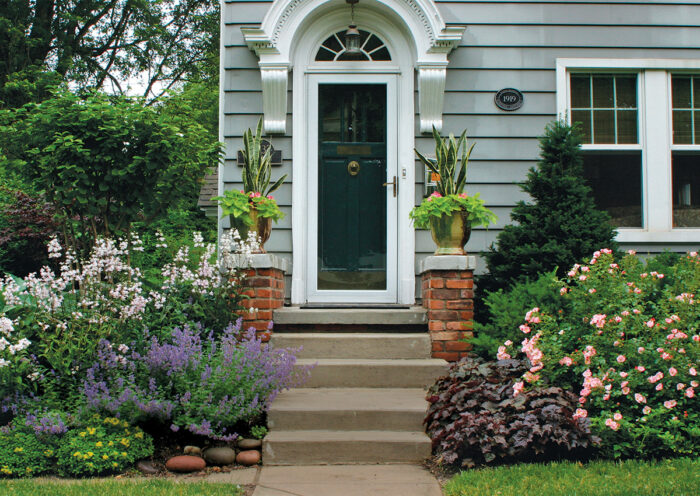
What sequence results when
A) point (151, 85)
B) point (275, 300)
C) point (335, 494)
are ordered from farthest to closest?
point (151, 85)
point (275, 300)
point (335, 494)

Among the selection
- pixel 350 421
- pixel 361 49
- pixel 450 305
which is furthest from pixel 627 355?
pixel 361 49

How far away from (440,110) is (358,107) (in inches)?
32.4

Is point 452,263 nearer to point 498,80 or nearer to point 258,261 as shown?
point 258,261

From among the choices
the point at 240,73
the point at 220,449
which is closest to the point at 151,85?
the point at 240,73

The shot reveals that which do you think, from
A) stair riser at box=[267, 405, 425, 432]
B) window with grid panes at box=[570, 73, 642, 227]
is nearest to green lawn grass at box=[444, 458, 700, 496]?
stair riser at box=[267, 405, 425, 432]

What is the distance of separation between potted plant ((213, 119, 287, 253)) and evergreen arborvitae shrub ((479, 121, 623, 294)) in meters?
1.98

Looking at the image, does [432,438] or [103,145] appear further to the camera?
[103,145]

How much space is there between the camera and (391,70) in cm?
648

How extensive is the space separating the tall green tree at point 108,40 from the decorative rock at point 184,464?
1350 centimetres

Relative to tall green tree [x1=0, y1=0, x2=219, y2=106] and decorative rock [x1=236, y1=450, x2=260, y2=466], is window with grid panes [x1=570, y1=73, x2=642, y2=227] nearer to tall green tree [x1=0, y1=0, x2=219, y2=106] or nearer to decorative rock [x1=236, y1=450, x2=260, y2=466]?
decorative rock [x1=236, y1=450, x2=260, y2=466]

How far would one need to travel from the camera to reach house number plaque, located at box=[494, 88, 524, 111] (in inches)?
255

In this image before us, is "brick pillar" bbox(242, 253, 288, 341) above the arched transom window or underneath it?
underneath

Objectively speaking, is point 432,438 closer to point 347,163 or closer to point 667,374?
point 667,374

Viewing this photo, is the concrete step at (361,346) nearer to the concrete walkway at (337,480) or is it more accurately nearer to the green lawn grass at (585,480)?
the concrete walkway at (337,480)
